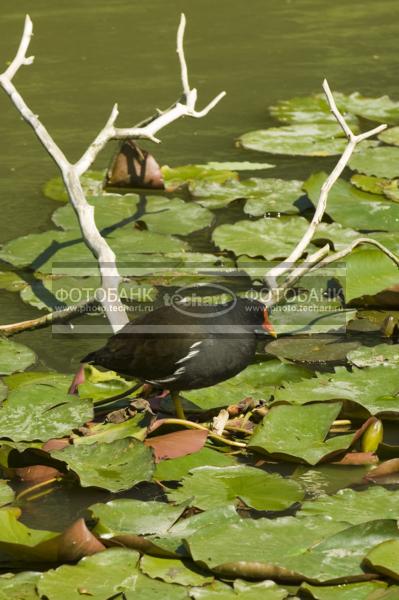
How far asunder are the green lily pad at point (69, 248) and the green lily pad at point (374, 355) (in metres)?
1.29

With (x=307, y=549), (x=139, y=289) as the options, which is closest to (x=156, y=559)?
(x=307, y=549)

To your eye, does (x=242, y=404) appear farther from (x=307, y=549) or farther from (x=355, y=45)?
(x=355, y=45)

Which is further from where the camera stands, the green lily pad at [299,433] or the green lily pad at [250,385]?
the green lily pad at [250,385]

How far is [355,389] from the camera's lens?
365 cm

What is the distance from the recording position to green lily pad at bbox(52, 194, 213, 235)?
17.2 feet

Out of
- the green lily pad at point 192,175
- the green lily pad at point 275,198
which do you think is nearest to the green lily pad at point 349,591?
the green lily pad at point 275,198

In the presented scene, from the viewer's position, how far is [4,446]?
10.8 feet

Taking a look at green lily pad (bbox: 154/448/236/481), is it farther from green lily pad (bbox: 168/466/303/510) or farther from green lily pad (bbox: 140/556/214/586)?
green lily pad (bbox: 140/556/214/586)

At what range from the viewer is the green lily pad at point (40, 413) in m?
3.47

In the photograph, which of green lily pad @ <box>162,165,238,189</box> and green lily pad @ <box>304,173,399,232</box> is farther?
green lily pad @ <box>162,165,238,189</box>

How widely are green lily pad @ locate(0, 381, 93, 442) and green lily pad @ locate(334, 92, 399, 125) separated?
366cm

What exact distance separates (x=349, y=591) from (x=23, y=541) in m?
0.84

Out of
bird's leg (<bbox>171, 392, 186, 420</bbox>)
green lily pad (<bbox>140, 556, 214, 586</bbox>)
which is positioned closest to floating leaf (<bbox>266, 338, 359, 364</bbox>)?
bird's leg (<bbox>171, 392, 186, 420</bbox>)

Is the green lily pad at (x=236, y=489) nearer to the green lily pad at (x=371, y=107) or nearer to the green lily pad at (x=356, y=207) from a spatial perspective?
the green lily pad at (x=356, y=207)
